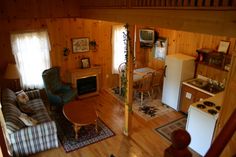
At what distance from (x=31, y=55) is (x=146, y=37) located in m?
3.73

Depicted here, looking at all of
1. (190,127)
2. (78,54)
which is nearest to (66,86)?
(78,54)

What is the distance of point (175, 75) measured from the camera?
17.7 feet

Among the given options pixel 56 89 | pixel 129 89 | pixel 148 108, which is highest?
pixel 129 89

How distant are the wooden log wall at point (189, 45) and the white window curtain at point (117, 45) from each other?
0.76 m

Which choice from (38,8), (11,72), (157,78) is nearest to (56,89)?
(11,72)

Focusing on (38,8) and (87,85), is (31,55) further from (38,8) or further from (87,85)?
(87,85)

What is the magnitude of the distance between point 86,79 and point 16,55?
6.96 feet

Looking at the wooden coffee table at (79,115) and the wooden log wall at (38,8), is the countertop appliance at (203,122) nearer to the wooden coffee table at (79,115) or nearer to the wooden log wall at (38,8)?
the wooden coffee table at (79,115)

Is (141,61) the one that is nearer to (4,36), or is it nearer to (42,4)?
(42,4)

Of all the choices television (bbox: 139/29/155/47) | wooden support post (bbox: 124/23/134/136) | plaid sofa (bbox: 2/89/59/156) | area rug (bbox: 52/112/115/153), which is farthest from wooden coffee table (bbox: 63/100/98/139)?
television (bbox: 139/29/155/47)

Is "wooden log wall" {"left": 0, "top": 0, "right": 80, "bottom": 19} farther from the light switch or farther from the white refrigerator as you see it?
the light switch

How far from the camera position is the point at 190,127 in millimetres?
4129

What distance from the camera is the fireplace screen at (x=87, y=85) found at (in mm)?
6295

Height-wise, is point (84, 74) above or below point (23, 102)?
above
